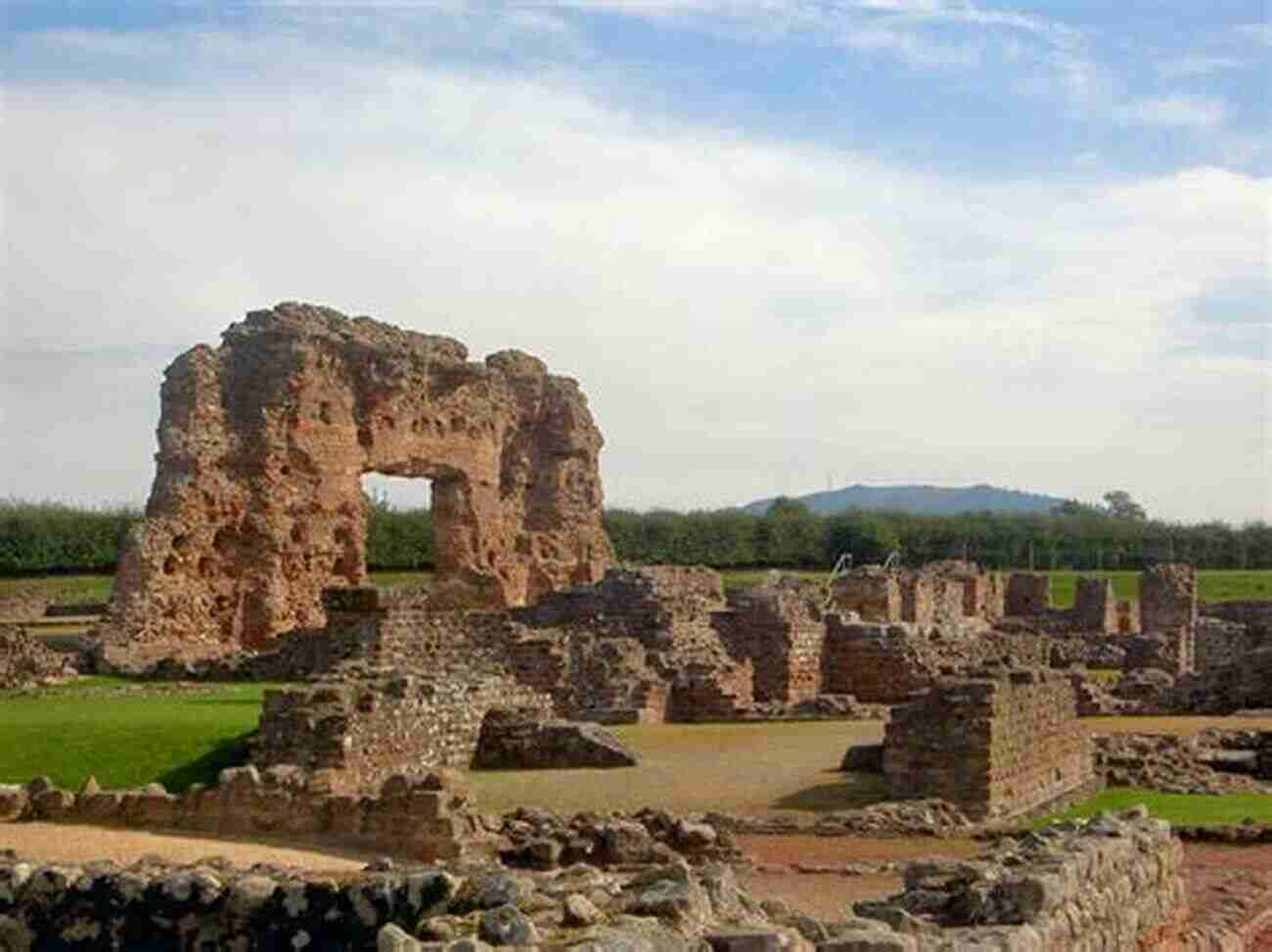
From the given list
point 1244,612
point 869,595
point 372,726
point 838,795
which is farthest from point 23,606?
point 838,795

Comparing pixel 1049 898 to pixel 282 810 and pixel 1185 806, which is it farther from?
pixel 1185 806

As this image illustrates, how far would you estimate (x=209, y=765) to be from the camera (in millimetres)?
17141

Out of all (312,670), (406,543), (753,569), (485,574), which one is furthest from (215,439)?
(753,569)

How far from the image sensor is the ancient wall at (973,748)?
59.2 feet

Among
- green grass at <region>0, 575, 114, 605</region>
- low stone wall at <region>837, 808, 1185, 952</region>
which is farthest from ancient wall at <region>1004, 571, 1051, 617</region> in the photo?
low stone wall at <region>837, 808, 1185, 952</region>

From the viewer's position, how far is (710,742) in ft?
73.6

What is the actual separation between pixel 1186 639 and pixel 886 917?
1376 inches

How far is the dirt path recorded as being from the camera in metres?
12.6

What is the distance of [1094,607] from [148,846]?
34044 mm

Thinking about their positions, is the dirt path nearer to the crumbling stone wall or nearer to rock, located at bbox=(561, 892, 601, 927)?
rock, located at bbox=(561, 892, 601, 927)

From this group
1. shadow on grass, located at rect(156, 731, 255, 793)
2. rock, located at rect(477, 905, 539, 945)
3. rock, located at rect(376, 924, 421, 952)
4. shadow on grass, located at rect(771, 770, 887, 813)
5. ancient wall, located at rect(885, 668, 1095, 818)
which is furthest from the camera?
ancient wall, located at rect(885, 668, 1095, 818)

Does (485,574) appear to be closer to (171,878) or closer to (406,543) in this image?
(406,543)

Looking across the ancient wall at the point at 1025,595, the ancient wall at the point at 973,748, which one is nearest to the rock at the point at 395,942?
the ancient wall at the point at 973,748

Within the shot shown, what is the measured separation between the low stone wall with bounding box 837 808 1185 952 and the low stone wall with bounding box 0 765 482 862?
14.6 ft
